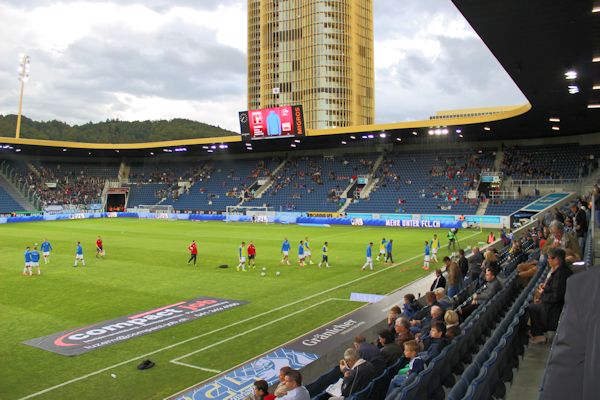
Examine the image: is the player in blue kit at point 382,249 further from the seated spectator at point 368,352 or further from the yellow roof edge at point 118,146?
the yellow roof edge at point 118,146

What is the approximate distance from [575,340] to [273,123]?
172 feet

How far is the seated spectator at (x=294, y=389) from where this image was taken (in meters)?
6.12

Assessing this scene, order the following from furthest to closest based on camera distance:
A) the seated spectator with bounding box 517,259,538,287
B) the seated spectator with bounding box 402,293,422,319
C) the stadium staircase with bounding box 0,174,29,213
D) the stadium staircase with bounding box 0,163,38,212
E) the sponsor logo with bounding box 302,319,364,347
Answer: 1. the stadium staircase with bounding box 0,163,38,212
2. the stadium staircase with bounding box 0,174,29,213
3. the sponsor logo with bounding box 302,319,364,347
4. the seated spectator with bounding box 517,259,538,287
5. the seated spectator with bounding box 402,293,422,319

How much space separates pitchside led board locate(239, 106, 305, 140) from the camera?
174ft

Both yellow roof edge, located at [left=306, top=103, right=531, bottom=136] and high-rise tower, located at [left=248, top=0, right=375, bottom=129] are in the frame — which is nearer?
yellow roof edge, located at [left=306, top=103, right=531, bottom=136]

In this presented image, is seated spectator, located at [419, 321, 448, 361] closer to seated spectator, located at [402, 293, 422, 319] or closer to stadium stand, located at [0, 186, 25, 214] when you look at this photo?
seated spectator, located at [402, 293, 422, 319]

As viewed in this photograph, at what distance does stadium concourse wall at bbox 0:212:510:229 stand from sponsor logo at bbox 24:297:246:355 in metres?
33.5

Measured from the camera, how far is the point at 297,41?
138 meters

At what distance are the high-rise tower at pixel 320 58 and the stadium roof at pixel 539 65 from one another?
82.0 metres

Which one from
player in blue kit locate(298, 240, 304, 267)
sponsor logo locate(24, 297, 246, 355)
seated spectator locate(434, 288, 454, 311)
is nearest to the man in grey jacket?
seated spectator locate(434, 288, 454, 311)

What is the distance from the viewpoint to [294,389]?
621 centimetres

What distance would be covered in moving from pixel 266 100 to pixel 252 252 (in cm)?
12091

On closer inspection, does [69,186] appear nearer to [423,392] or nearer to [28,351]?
[28,351]

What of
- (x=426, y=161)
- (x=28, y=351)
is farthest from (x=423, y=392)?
(x=426, y=161)
